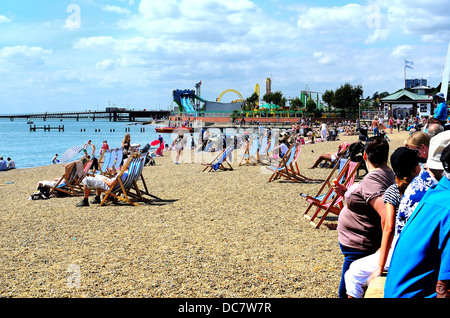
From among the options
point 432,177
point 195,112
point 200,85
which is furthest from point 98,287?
point 200,85

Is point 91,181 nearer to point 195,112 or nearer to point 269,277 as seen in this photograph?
point 269,277

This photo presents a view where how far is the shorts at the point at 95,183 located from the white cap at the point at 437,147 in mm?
6137

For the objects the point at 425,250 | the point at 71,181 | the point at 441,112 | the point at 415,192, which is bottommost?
the point at 71,181

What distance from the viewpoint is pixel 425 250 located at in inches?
62.1

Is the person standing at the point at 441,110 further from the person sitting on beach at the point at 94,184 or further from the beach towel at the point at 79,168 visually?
the beach towel at the point at 79,168

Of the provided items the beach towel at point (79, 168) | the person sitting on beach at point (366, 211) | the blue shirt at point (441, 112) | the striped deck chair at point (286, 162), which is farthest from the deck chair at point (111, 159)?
the person sitting on beach at point (366, 211)

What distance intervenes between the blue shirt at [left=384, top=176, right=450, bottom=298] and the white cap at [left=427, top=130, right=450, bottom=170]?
1.16 feet

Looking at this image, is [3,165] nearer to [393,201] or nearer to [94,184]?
[94,184]

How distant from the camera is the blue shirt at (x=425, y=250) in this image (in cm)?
150

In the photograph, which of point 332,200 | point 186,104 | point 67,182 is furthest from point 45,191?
point 186,104

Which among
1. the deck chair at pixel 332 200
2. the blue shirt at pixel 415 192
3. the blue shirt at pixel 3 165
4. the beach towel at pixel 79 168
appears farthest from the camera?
the blue shirt at pixel 3 165

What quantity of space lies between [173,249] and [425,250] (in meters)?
3.36

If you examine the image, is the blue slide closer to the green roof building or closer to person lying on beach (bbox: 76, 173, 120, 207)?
the green roof building

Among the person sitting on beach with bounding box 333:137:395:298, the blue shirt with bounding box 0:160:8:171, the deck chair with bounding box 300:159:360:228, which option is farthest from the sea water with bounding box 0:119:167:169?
the person sitting on beach with bounding box 333:137:395:298
